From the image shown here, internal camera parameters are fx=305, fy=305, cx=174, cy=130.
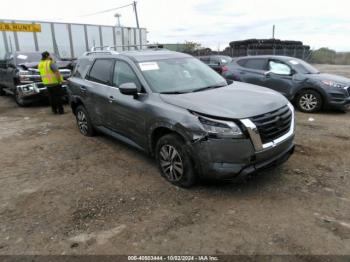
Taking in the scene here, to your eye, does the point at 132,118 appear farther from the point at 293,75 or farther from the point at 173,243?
the point at 293,75

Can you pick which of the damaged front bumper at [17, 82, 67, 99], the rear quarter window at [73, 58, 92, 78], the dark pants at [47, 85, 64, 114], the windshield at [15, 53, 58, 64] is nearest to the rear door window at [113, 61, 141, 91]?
the rear quarter window at [73, 58, 92, 78]

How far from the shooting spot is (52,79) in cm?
838

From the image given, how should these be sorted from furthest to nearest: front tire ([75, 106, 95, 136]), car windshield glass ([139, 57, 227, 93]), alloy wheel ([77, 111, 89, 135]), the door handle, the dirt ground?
alloy wheel ([77, 111, 89, 135])
front tire ([75, 106, 95, 136])
the door handle
car windshield glass ([139, 57, 227, 93])
the dirt ground

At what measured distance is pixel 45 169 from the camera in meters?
4.86

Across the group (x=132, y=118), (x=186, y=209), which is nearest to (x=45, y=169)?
(x=132, y=118)

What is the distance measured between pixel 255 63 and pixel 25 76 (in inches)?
281

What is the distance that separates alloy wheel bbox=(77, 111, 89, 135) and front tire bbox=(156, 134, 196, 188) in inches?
104

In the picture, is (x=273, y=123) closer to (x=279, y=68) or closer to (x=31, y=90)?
(x=279, y=68)

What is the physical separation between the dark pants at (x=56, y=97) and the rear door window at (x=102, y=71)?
323cm

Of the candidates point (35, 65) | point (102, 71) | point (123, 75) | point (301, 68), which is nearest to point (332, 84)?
point (301, 68)

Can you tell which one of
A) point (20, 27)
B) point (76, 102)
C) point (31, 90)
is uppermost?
point (20, 27)

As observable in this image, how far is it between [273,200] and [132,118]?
7.38ft

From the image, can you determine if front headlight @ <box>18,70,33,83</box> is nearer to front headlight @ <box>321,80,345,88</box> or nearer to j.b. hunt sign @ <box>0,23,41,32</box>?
front headlight @ <box>321,80,345,88</box>

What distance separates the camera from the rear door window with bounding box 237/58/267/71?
29.8 feet
